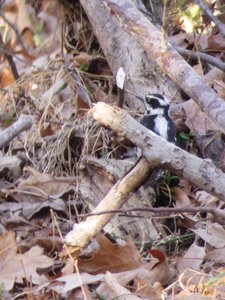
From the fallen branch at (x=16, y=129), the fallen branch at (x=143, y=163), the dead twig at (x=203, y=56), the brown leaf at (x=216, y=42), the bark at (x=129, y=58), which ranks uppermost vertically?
the fallen branch at (x=143, y=163)

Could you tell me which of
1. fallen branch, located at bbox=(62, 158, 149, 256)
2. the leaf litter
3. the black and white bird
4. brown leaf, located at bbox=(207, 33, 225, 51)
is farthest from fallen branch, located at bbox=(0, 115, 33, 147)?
brown leaf, located at bbox=(207, 33, 225, 51)

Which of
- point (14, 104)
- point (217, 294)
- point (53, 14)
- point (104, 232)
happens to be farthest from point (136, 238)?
point (53, 14)

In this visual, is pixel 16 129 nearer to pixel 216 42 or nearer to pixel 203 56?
pixel 203 56

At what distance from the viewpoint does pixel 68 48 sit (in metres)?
6.67

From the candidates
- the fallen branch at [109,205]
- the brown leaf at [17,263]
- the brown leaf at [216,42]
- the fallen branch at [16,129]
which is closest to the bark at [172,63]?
the fallen branch at [109,205]

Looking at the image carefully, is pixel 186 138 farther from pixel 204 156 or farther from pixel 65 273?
pixel 65 273

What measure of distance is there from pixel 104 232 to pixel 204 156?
3.37 ft

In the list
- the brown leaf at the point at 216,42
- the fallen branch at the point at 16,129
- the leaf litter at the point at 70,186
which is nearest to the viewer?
the leaf litter at the point at 70,186

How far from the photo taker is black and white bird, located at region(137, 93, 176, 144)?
498 cm

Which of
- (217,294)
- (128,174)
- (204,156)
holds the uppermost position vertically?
(128,174)

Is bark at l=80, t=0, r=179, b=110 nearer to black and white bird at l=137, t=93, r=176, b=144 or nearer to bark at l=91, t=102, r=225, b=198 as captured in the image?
black and white bird at l=137, t=93, r=176, b=144

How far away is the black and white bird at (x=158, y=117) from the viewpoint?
4.98 metres

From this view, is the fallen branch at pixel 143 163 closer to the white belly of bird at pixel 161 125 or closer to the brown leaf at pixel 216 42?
the white belly of bird at pixel 161 125

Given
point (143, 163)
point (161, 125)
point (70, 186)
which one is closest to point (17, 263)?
point (143, 163)
